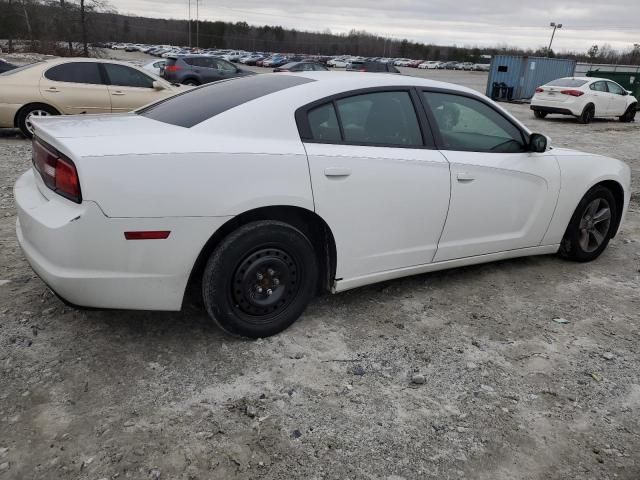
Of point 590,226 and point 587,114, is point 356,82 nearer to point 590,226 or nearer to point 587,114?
point 590,226

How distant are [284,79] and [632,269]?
→ 3535mm

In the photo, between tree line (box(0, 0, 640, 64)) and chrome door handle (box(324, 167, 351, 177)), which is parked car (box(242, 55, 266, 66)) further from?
chrome door handle (box(324, 167, 351, 177))

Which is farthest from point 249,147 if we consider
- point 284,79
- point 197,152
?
point 284,79

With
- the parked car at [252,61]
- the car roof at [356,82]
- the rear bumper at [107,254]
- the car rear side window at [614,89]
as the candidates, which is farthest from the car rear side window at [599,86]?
the parked car at [252,61]

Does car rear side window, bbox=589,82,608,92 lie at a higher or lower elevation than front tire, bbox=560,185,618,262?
higher

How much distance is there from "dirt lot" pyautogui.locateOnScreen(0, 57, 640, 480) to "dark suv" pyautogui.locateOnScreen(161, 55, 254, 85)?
16998 mm

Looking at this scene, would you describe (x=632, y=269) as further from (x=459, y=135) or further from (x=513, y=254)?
(x=459, y=135)

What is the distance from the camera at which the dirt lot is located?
91.2 inches

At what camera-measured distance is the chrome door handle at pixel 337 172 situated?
3.11m

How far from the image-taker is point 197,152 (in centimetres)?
276

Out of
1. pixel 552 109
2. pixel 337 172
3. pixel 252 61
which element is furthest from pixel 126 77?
pixel 252 61

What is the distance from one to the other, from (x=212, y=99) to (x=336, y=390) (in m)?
1.95

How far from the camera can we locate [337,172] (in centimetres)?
314

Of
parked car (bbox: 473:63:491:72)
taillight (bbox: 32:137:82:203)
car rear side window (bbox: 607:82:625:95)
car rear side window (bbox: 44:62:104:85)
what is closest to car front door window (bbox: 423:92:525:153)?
taillight (bbox: 32:137:82:203)
